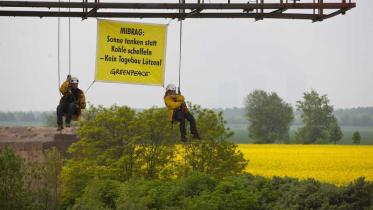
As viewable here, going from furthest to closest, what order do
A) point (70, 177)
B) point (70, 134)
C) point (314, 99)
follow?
point (314, 99), point (70, 134), point (70, 177)

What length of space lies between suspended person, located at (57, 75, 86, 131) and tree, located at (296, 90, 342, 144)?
7279 cm

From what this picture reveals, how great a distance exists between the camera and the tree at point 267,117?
99.4m

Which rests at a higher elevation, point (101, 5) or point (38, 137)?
point (101, 5)

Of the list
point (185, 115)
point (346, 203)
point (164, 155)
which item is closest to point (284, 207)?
point (346, 203)

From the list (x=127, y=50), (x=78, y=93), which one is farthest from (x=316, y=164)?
(x=127, y=50)

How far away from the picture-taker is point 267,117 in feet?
330

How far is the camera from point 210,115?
31.6 meters

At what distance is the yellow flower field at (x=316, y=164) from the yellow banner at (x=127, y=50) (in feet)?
65.9

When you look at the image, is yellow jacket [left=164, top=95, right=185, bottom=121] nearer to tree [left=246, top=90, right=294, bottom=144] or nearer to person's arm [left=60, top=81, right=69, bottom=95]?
person's arm [left=60, top=81, right=69, bottom=95]

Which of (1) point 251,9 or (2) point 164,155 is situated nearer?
(1) point 251,9

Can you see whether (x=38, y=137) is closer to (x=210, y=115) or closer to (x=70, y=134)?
(x=70, y=134)

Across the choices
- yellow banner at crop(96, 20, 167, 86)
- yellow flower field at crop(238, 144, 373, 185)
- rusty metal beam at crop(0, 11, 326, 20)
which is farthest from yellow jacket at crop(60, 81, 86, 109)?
yellow flower field at crop(238, 144, 373, 185)

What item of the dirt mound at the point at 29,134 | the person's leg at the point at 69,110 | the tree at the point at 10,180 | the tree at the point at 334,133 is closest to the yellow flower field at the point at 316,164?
the dirt mound at the point at 29,134

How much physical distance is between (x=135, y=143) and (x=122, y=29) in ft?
47.6
